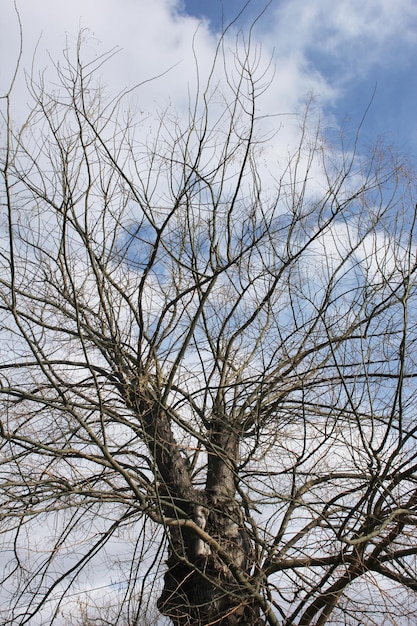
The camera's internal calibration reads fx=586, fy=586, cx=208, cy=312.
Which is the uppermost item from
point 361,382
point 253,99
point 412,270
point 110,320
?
point 253,99

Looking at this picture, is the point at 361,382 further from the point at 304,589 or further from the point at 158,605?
the point at 158,605

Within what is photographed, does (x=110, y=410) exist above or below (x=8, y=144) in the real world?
below

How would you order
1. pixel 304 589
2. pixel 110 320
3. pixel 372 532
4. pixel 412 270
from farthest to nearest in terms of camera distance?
pixel 110 320, pixel 412 270, pixel 304 589, pixel 372 532

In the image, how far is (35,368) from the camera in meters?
4.59

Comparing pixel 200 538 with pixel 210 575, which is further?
pixel 210 575

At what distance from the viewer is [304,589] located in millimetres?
3648

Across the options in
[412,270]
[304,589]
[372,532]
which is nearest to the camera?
[372,532]

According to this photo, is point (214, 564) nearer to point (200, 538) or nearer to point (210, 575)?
point (210, 575)

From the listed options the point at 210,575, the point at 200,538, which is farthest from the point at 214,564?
the point at 200,538

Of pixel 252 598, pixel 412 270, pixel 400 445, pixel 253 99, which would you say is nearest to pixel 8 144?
pixel 253 99

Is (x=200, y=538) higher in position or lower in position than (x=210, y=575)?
higher

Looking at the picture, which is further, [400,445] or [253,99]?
[253,99]

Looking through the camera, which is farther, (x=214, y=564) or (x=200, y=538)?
(x=214, y=564)

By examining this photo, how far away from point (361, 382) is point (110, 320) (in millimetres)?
1881
